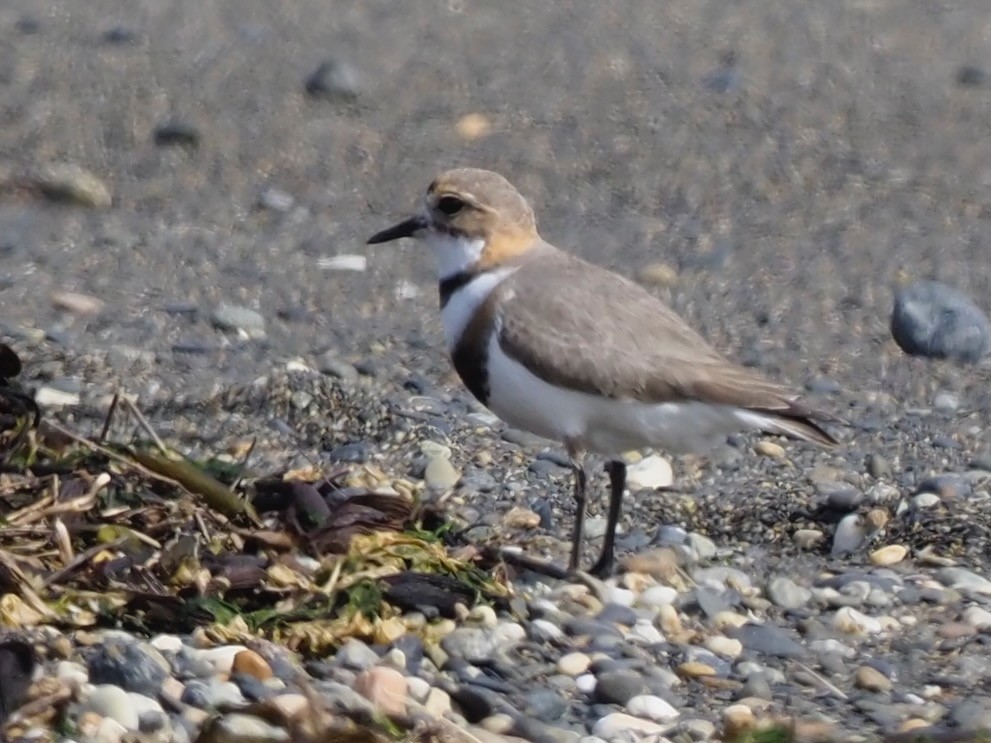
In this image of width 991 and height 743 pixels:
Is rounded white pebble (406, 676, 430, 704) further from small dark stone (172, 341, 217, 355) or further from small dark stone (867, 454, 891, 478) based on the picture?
small dark stone (172, 341, 217, 355)

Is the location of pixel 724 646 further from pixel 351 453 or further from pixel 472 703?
pixel 351 453

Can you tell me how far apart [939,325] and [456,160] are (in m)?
2.43

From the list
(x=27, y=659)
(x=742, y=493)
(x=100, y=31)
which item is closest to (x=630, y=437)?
(x=742, y=493)

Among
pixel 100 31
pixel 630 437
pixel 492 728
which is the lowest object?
pixel 492 728

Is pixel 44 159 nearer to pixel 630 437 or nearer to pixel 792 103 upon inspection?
pixel 792 103

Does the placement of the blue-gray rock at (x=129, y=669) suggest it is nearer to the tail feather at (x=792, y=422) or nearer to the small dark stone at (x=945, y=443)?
the tail feather at (x=792, y=422)

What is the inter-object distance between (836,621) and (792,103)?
4.55 metres

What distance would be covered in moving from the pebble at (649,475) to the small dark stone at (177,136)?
345 centimetres

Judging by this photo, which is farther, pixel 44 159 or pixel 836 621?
pixel 44 159

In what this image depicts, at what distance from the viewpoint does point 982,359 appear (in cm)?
615

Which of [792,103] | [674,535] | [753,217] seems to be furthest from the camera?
[792,103]

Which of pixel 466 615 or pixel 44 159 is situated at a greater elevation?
pixel 44 159

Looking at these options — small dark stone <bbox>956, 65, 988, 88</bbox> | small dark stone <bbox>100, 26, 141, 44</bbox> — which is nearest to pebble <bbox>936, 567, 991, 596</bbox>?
small dark stone <bbox>956, 65, 988, 88</bbox>

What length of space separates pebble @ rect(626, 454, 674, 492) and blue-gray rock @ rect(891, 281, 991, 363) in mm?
1411
